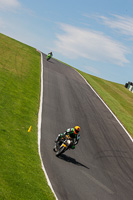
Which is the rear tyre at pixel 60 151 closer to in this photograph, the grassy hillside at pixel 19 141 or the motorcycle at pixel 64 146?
the motorcycle at pixel 64 146

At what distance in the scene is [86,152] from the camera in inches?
667

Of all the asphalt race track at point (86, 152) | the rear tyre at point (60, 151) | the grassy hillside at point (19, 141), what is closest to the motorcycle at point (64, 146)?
the rear tyre at point (60, 151)

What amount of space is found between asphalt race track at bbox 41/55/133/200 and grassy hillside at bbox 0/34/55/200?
67 centimetres

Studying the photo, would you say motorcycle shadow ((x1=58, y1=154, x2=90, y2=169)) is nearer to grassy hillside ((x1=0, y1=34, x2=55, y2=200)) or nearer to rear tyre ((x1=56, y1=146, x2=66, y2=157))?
rear tyre ((x1=56, y1=146, x2=66, y2=157))

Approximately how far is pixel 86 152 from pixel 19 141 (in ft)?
13.8

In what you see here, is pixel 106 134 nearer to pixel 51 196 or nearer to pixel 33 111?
pixel 33 111

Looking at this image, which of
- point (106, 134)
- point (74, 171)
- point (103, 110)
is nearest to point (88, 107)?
point (103, 110)

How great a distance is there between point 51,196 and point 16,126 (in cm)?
663

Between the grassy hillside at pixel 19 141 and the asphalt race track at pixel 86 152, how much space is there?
674 millimetres

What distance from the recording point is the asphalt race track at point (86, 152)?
12523 millimetres

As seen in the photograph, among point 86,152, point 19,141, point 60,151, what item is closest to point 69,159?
point 60,151

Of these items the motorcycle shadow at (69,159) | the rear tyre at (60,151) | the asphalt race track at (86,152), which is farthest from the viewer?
the motorcycle shadow at (69,159)

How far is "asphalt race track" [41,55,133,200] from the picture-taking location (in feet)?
41.1

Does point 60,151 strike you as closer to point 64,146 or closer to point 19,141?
point 64,146
